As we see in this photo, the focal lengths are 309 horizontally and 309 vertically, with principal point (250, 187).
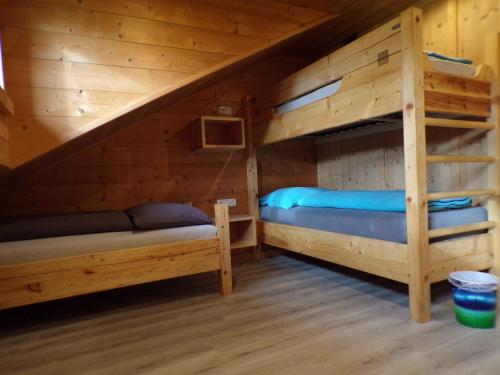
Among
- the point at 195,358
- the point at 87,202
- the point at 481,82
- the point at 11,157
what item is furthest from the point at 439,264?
the point at 87,202

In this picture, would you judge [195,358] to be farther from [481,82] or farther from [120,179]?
[481,82]

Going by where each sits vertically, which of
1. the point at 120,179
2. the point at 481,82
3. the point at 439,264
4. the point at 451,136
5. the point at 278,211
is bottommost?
the point at 439,264

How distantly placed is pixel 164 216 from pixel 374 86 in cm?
154

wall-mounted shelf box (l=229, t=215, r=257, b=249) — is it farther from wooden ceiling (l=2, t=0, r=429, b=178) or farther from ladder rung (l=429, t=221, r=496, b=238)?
ladder rung (l=429, t=221, r=496, b=238)

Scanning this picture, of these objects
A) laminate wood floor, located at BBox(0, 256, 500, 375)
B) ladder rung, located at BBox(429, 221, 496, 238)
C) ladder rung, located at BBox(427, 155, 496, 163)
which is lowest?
laminate wood floor, located at BBox(0, 256, 500, 375)

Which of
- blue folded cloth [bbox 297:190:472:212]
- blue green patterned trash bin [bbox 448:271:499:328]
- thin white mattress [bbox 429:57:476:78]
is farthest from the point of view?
blue folded cloth [bbox 297:190:472:212]

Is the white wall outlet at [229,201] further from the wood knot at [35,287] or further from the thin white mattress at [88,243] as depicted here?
the wood knot at [35,287]

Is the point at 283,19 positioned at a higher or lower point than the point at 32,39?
higher

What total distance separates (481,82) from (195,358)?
228 cm

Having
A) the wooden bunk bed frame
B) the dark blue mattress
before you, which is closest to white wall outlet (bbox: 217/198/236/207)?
the dark blue mattress

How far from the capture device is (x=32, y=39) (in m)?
1.53


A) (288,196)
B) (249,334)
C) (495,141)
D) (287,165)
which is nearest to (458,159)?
(495,141)

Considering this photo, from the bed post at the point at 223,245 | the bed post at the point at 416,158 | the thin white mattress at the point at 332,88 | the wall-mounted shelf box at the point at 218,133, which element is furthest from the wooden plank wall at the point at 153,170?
the bed post at the point at 416,158

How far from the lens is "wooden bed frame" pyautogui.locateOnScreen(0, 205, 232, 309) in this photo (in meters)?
1.67
